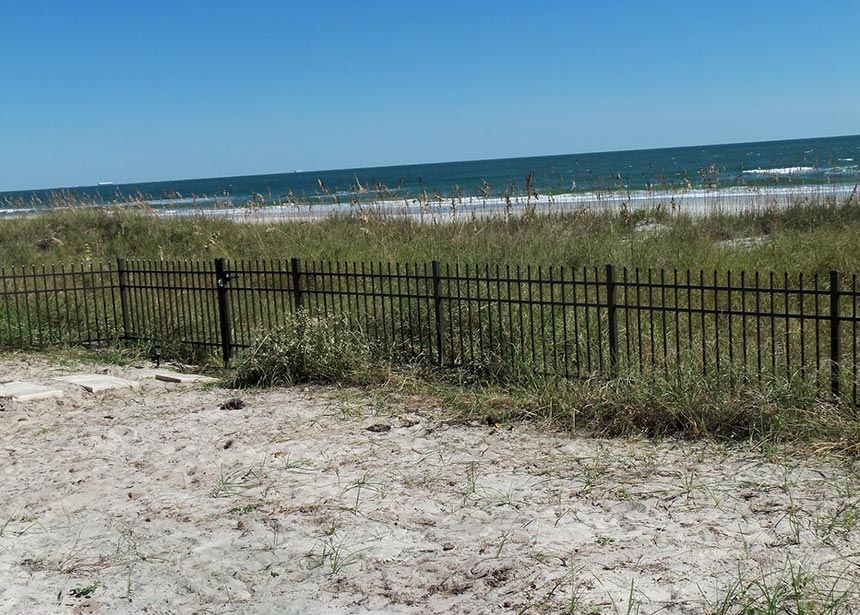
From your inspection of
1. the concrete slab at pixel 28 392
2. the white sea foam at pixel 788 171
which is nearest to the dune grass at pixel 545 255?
the concrete slab at pixel 28 392

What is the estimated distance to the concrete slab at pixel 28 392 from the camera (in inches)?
336

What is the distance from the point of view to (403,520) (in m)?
5.23

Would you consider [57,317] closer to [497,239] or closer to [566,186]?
[497,239]

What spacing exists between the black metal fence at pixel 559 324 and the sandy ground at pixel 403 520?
144cm

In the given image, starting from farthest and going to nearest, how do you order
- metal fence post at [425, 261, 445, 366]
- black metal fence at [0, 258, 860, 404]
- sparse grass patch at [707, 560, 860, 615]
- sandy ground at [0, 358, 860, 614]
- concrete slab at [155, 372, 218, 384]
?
1. concrete slab at [155, 372, 218, 384]
2. metal fence post at [425, 261, 445, 366]
3. black metal fence at [0, 258, 860, 404]
4. sandy ground at [0, 358, 860, 614]
5. sparse grass patch at [707, 560, 860, 615]

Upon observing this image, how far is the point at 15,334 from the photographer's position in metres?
11.8

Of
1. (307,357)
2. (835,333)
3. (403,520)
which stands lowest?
(403,520)

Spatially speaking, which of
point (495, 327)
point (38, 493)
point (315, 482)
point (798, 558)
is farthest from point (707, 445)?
point (38, 493)

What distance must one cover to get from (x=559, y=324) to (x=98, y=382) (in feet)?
16.1

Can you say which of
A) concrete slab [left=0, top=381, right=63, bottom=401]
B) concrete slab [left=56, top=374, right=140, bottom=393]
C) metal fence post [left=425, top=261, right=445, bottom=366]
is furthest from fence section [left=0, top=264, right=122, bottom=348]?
metal fence post [left=425, top=261, right=445, bottom=366]

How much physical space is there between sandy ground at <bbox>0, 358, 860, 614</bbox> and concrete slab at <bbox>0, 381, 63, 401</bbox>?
41.1 inches

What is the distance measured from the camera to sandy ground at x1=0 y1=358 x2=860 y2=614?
4.29 meters

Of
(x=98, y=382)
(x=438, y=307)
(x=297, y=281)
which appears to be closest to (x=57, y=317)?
(x=98, y=382)

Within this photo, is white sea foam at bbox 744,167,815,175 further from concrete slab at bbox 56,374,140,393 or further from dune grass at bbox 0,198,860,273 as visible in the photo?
concrete slab at bbox 56,374,140,393
